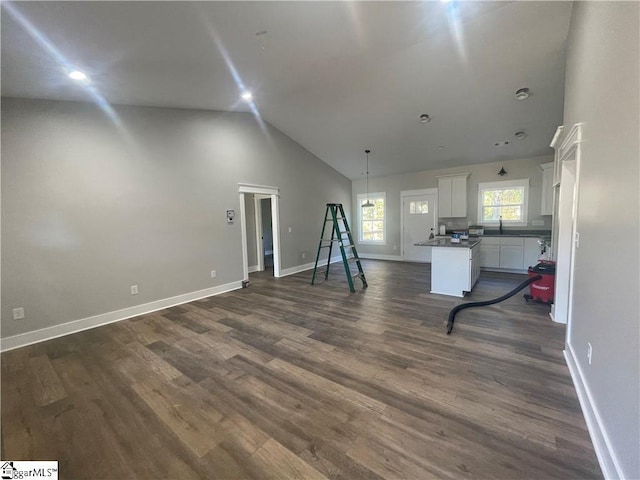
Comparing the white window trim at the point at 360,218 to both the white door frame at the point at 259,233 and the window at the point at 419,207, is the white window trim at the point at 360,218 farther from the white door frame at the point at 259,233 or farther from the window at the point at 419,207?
the white door frame at the point at 259,233

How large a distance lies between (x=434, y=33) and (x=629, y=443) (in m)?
3.77

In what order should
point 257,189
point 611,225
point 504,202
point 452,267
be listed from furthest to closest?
point 504,202 < point 257,189 < point 452,267 < point 611,225

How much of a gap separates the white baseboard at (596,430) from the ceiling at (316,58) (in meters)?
3.48

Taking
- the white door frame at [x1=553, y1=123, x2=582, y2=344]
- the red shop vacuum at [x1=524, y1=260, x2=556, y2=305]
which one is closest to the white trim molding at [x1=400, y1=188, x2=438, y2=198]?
the red shop vacuum at [x1=524, y1=260, x2=556, y2=305]

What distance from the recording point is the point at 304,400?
197 cm

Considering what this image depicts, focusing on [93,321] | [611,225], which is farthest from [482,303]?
[93,321]

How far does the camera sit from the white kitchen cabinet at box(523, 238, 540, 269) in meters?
5.64

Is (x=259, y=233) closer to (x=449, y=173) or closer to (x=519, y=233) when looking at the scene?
(x=449, y=173)

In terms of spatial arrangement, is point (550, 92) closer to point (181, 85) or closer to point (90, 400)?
point (181, 85)

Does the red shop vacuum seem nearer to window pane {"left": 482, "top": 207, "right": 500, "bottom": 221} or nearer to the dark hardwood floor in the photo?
the dark hardwood floor

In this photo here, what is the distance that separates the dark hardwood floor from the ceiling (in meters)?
2.96

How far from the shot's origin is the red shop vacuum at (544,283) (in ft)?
12.1

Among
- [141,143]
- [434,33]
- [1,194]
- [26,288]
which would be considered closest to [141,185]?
[141,143]

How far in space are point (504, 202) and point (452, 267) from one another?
329cm
